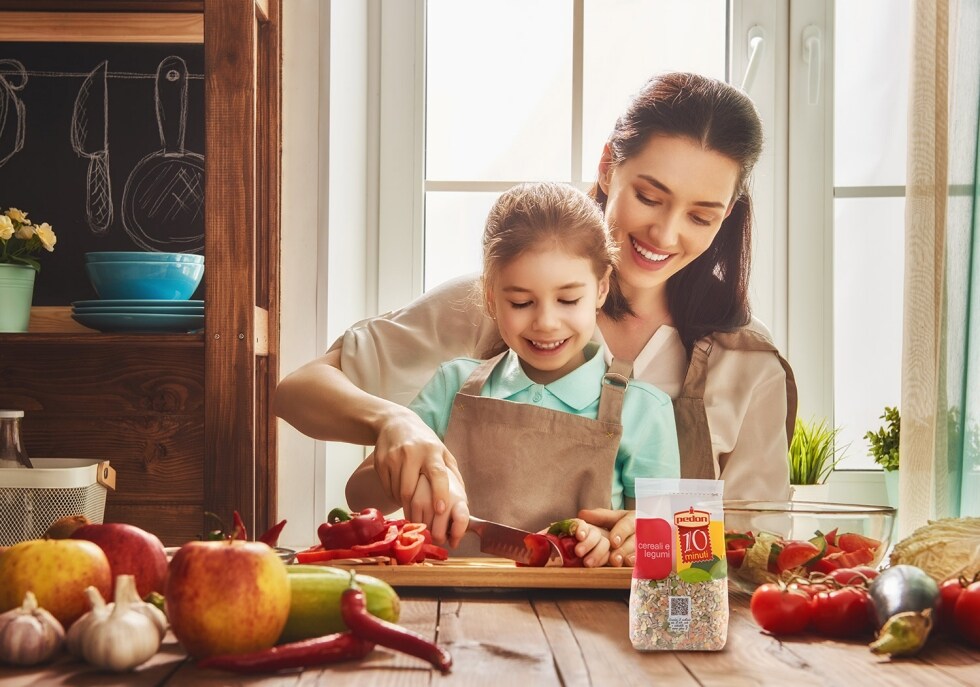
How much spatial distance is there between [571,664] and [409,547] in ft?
1.42

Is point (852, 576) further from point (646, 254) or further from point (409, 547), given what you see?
point (646, 254)

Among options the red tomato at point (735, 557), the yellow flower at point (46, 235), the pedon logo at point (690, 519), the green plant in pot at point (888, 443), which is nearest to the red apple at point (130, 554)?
the pedon logo at point (690, 519)

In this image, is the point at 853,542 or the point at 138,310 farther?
the point at 138,310

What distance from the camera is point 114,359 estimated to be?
1.97m

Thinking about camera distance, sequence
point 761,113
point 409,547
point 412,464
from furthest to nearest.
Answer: point 761,113, point 412,464, point 409,547

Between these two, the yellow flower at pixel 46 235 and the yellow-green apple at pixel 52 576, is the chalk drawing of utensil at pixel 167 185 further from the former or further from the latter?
the yellow-green apple at pixel 52 576

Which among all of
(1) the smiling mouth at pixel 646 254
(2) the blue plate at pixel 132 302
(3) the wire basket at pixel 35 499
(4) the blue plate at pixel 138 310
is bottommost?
(3) the wire basket at pixel 35 499

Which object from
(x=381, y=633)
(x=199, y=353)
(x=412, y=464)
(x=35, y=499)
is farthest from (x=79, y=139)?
(x=381, y=633)

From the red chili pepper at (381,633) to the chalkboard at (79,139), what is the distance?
1.33 metres

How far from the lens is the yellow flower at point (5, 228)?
71.1 inches

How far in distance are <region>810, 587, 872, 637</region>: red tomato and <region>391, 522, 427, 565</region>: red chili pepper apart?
0.49 metres

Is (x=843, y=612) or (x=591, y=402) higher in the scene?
(x=591, y=402)

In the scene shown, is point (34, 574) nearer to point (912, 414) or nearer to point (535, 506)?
point (535, 506)

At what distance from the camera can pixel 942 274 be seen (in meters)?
1.75
